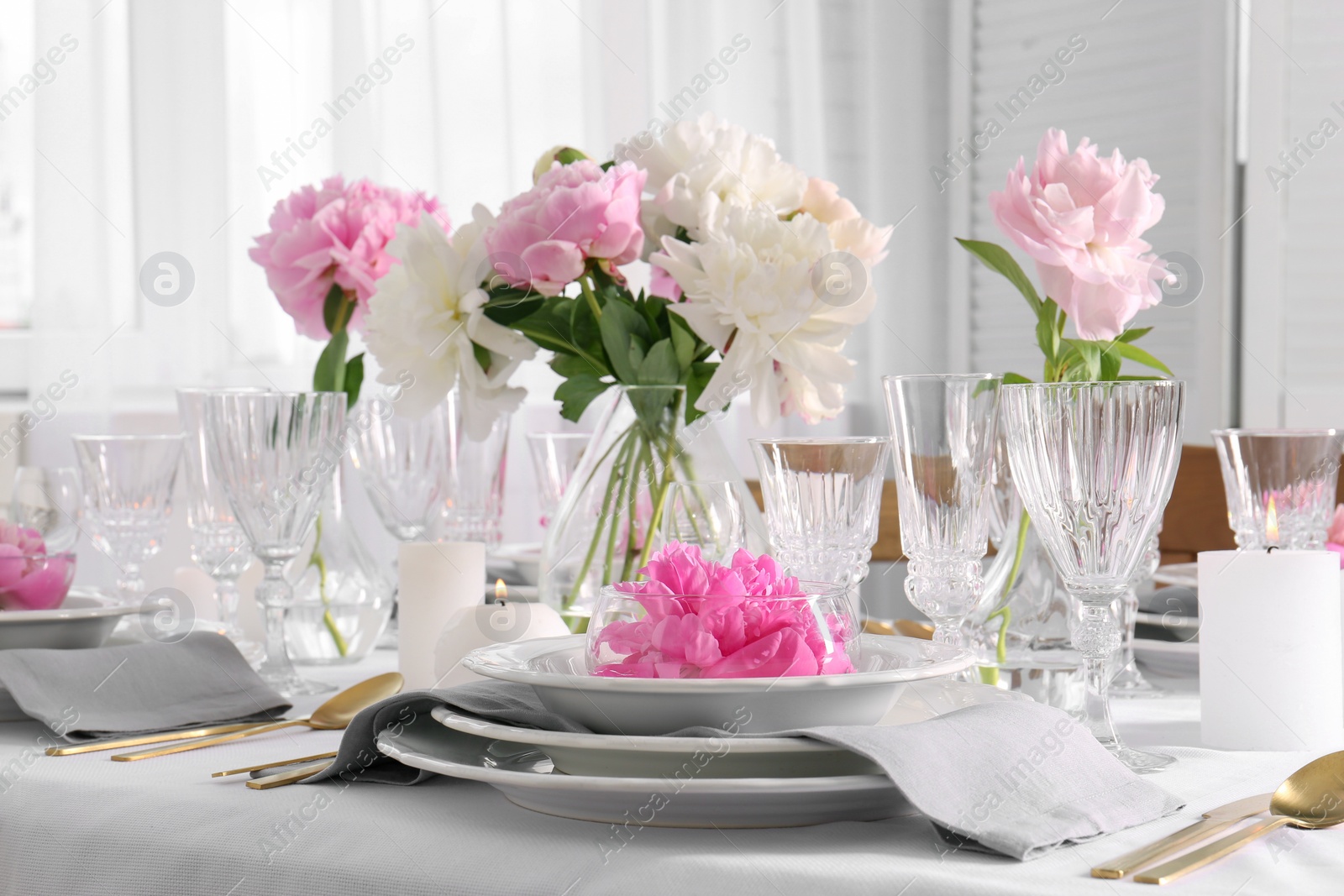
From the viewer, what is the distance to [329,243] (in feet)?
3.88

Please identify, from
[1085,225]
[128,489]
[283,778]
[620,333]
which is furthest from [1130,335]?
[128,489]

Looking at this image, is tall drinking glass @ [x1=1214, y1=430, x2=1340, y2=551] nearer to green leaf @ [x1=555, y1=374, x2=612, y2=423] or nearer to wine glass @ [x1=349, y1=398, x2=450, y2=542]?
green leaf @ [x1=555, y1=374, x2=612, y2=423]

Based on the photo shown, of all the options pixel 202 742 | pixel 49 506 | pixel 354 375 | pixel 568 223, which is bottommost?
pixel 202 742

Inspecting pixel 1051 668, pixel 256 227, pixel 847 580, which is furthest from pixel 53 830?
pixel 256 227

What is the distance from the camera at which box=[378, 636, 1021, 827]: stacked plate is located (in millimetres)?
536

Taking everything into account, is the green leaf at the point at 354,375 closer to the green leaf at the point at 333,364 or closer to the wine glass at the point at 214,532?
the green leaf at the point at 333,364

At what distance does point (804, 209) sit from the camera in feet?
3.26

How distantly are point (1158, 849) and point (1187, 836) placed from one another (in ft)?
0.10

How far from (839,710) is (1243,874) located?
0.60 feet

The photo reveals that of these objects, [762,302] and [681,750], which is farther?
[762,302]

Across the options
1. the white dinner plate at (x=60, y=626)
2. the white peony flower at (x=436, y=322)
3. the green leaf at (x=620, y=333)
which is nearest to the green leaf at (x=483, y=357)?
the white peony flower at (x=436, y=322)

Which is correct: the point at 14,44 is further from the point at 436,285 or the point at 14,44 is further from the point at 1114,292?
the point at 1114,292

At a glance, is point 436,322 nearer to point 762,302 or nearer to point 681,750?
point 762,302

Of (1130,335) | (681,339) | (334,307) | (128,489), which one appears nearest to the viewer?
(1130,335)
